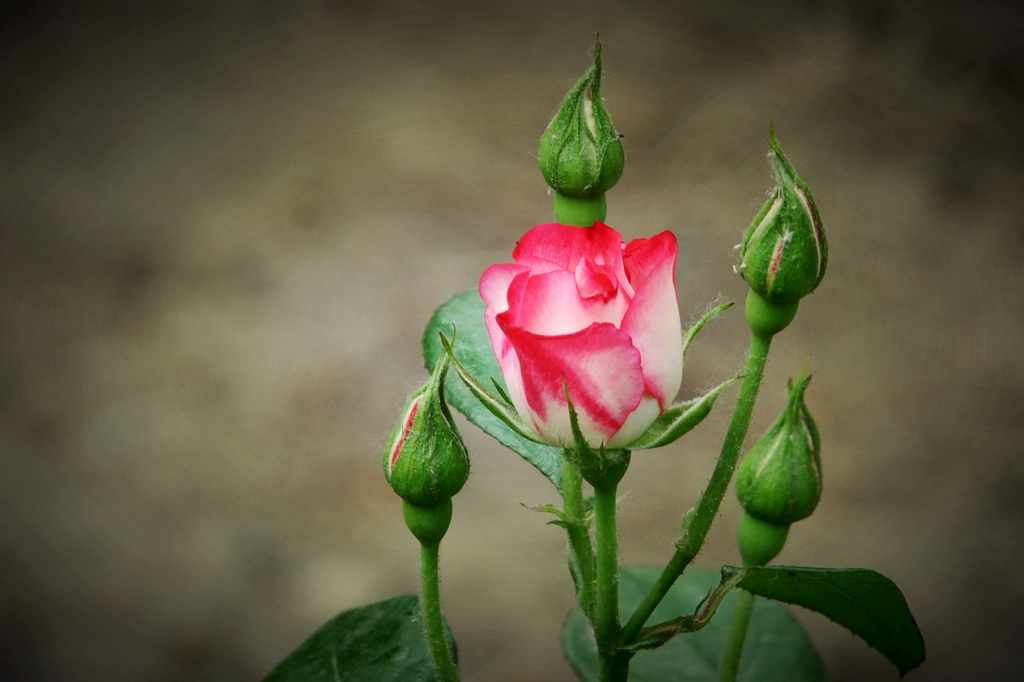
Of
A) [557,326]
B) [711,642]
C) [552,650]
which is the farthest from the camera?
[552,650]

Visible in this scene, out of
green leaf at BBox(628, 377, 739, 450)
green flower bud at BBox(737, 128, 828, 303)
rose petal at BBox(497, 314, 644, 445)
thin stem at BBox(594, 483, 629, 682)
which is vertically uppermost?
green flower bud at BBox(737, 128, 828, 303)

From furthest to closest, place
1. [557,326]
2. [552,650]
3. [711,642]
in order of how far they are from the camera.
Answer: [552,650] < [711,642] < [557,326]

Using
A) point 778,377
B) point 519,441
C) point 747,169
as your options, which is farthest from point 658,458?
point 519,441

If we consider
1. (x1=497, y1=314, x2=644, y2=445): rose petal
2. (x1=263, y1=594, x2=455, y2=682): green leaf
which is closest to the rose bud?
(x1=497, y1=314, x2=644, y2=445): rose petal

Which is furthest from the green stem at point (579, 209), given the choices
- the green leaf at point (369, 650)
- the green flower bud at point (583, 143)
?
the green leaf at point (369, 650)

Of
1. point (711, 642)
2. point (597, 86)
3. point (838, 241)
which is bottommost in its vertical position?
point (711, 642)

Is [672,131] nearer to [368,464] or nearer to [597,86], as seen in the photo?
[368,464]

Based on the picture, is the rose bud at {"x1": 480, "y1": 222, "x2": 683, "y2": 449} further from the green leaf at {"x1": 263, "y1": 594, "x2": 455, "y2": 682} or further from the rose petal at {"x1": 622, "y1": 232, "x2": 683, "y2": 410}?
the green leaf at {"x1": 263, "y1": 594, "x2": 455, "y2": 682}
